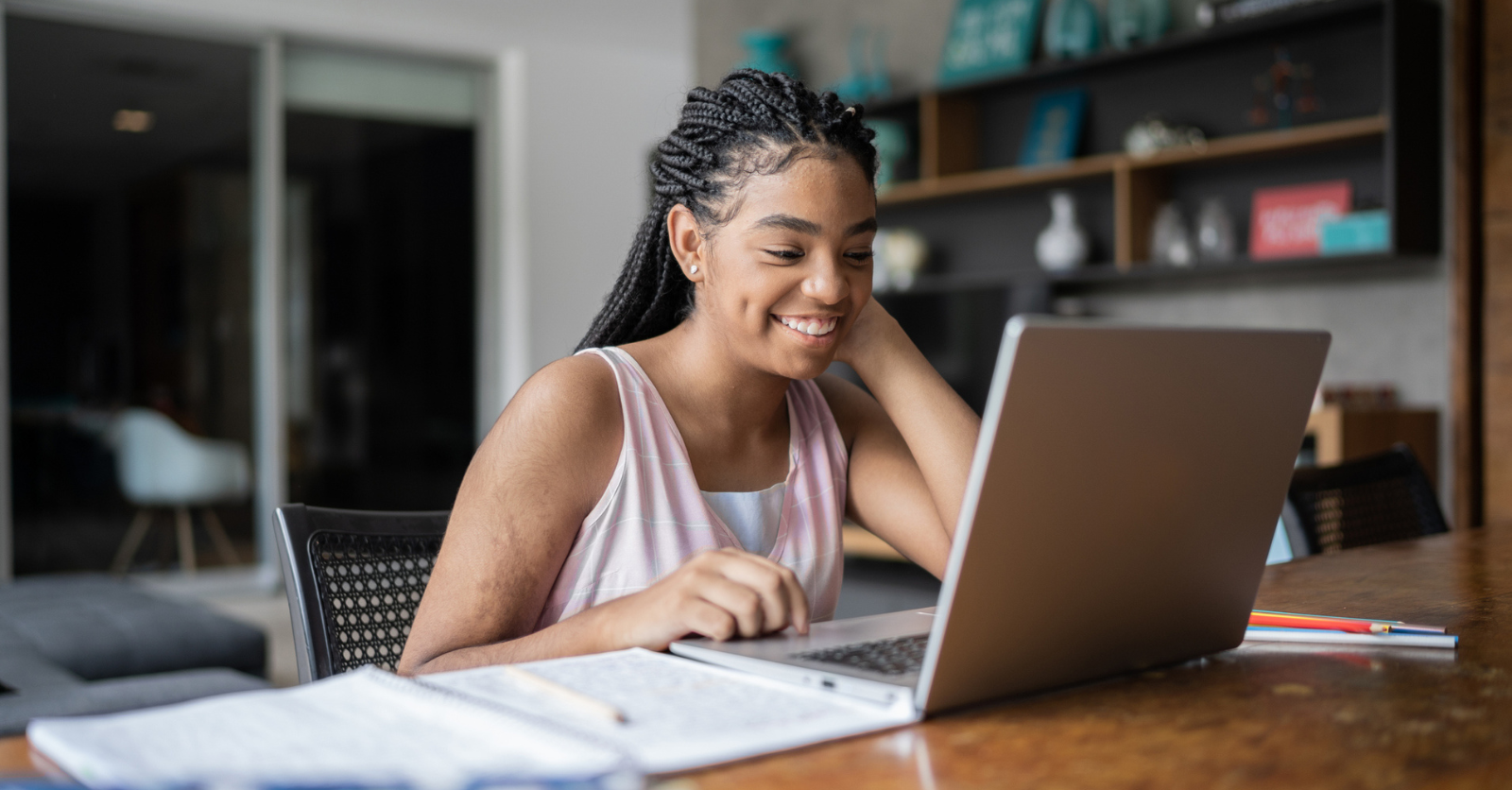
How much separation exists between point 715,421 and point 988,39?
3119 millimetres

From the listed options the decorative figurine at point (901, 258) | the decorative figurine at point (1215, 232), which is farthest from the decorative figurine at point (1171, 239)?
the decorative figurine at point (901, 258)

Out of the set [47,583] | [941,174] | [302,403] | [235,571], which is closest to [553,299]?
[302,403]

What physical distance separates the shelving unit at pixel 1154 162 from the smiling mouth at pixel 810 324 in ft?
7.72

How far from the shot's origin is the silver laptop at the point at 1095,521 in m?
0.63

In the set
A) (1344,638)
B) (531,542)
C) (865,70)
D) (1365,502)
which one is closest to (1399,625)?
(1344,638)

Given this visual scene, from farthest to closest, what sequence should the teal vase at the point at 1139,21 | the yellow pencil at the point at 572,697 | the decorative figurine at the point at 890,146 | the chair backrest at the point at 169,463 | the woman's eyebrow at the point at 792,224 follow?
the chair backrest at the point at 169,463 → the decorative figurine at the point at 890,146 → the teal vase at the point at 1139,21 → the woman's eyebrow at the point at 792,224 → the yellow pencil at the point at 572,697

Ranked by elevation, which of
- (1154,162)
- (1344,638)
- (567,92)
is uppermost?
(567,92)

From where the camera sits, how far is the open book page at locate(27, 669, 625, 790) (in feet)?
1.69

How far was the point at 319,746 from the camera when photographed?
0.57 m

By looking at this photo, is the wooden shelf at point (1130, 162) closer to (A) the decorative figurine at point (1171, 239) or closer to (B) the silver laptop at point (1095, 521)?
(A) the decorative figurine at point (1171, 239)

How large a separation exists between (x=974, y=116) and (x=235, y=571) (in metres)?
3.57

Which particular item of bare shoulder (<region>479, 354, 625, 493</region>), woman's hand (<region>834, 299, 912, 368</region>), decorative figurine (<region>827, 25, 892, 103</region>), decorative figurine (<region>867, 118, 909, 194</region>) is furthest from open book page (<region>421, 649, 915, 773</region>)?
decorative figurine (<region>827, 25, 892, 103</region>)

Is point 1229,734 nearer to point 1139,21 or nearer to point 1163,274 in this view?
point 1163,274

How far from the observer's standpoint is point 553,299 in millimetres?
6051
